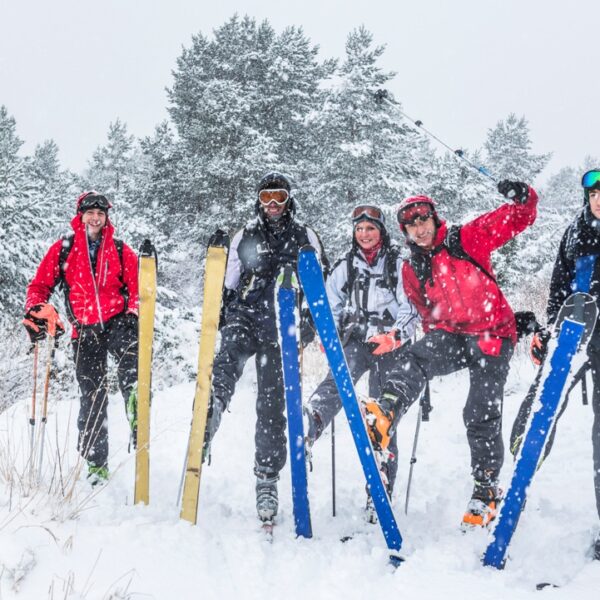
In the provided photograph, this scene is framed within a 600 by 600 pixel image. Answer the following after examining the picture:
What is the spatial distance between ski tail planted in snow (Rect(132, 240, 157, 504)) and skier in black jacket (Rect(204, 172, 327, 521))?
457mm

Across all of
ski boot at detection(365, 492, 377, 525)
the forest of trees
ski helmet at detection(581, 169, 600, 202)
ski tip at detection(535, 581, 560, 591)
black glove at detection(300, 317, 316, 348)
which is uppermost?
the forest of trees

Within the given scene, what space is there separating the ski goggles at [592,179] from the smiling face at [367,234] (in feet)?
4.90

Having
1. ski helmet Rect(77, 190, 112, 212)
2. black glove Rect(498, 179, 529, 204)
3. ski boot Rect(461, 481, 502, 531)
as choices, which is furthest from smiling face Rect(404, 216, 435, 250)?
ski helmet Rect(77, 190, 112, 212)

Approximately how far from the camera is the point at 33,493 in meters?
2.64

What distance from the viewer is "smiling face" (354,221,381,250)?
392cm

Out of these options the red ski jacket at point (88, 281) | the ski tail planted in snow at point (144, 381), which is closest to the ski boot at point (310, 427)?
the ski tail planted in snow at point (144, 381)

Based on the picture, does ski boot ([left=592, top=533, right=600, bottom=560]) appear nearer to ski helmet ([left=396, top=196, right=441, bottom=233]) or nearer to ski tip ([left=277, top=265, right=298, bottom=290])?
ski helmet ([left=396, top=196, right=441, bottom=233])

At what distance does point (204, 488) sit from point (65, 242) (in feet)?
7.29

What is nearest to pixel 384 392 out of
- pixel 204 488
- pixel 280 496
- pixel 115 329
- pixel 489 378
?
pixel 489 378

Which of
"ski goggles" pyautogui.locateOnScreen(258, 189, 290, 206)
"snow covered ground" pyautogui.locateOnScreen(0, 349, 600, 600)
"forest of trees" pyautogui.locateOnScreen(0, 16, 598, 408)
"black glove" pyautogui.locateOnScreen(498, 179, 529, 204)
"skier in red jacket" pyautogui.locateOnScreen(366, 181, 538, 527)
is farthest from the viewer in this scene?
"forest of trees" pyautogui.locateOnScreen(0, 16, 598, 408)

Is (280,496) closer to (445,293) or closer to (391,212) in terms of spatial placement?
(445,293)

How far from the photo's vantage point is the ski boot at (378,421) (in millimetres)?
2844

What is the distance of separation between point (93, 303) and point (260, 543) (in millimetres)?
2168

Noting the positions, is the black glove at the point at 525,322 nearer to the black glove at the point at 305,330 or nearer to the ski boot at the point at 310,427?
the black glove at the point at 305,330
